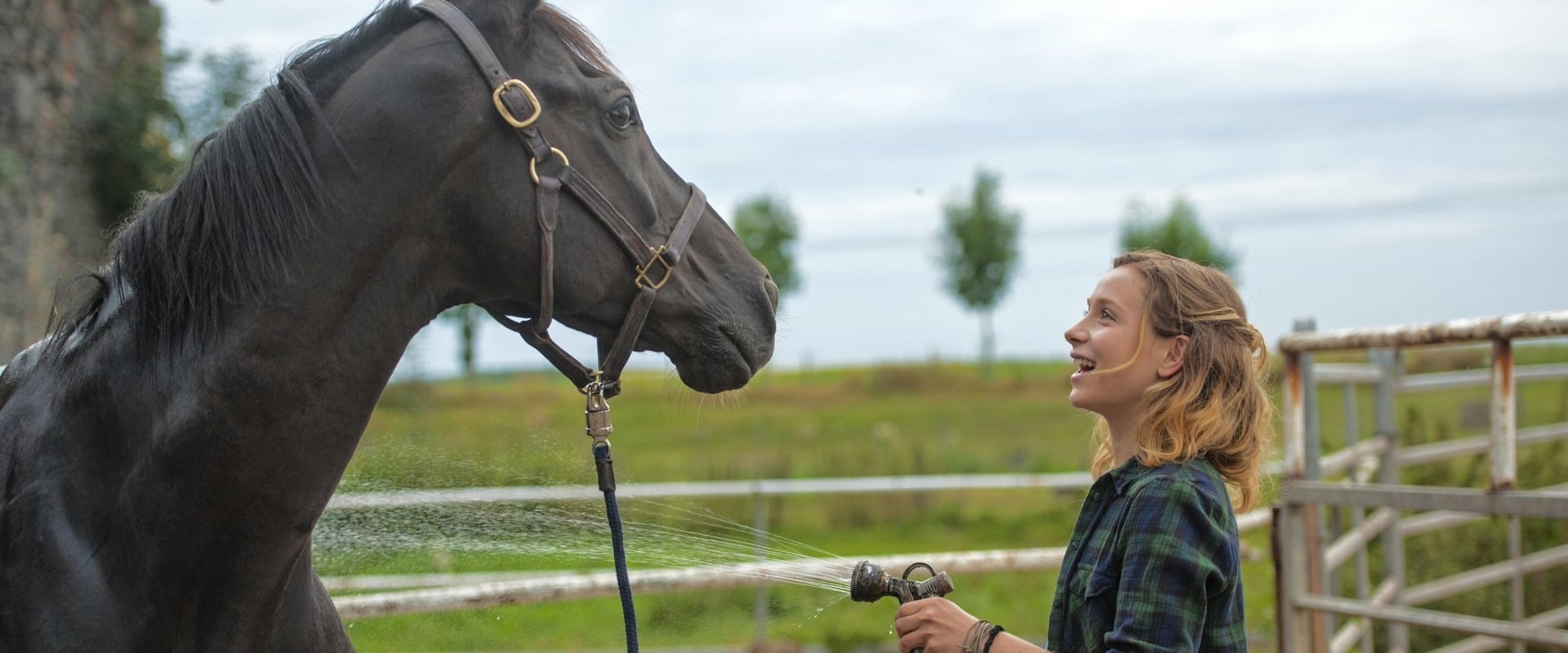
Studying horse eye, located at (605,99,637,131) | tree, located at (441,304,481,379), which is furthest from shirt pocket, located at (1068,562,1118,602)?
tree, located at (441,304,481,379)

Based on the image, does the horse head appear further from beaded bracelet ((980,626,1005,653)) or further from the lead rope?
beaded bracelet ((980,626,1005,653))

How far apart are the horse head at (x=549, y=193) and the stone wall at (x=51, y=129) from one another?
5883 mm

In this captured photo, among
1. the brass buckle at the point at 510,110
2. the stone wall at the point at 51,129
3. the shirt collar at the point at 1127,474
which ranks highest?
the stone wall at the point at 51,129

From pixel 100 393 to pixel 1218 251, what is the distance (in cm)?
4037

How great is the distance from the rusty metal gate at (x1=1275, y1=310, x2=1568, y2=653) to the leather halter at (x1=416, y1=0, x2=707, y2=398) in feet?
7.77

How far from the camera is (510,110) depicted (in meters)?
1.83

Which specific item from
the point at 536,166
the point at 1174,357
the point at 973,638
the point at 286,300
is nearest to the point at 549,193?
the point at 536,166

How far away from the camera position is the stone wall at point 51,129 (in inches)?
272

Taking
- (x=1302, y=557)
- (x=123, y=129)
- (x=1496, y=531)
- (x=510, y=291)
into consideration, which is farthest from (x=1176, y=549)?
(x=123, y=129)

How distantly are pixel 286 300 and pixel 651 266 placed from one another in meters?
0.58

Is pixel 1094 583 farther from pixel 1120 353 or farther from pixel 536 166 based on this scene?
pixel 536 166

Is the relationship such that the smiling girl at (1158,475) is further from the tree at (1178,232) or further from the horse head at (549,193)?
the tree at (1178,232)

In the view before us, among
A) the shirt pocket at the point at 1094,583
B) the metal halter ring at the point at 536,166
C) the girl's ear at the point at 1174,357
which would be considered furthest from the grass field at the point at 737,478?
the girl's ear at the point at 1174,357

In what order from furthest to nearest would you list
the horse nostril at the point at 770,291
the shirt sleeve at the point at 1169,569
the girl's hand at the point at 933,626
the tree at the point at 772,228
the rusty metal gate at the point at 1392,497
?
the tree at the point at 772,228 → the rusty metal gate at the point at 1392,497 → the horse nostril at the point at 770,291 → the girl's hand at the point at 933,626 → the shirt sleeve at the point at 1169,569
